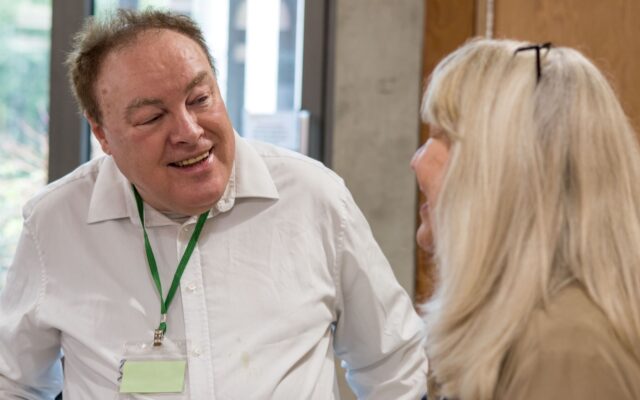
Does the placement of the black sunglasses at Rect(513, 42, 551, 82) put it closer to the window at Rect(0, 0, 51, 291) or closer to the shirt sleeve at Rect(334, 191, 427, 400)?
the shirt sleeve at Rect(334, 191, 427, 400)

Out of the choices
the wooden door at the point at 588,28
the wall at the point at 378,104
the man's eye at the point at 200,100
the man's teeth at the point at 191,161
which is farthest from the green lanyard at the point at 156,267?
the wooden door at the point at 588,28

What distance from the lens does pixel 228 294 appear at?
2.12 m

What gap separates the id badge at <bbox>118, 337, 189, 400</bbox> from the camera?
6.56ft

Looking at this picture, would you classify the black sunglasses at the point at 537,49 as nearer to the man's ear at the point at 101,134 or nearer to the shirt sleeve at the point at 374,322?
the shirt sleeve at the point at 374,322

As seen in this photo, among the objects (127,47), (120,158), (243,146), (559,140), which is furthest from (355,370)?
(559,140)

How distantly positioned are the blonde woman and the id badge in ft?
2.48

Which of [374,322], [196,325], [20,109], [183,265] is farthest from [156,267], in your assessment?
[20,109]

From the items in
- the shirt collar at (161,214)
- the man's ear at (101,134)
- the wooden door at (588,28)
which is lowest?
the shirt collar at (161,214)

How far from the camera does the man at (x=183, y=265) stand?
2070 millimetres

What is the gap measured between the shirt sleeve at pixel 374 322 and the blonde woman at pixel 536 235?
2.46 ft

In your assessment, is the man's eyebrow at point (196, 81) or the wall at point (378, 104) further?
the wall at point (378, 104)

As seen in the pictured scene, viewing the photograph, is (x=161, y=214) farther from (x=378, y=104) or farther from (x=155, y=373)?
(x=378, y=104)

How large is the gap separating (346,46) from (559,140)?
217 cm

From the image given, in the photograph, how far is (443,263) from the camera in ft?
4.76
